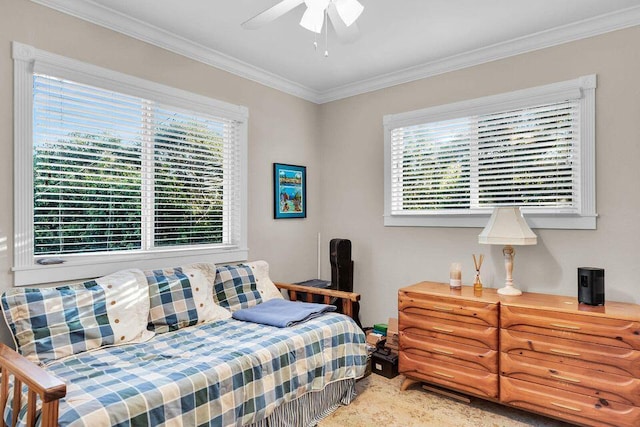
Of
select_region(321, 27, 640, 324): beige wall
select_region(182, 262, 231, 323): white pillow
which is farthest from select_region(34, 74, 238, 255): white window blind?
select_region(321, 27, 640, 324): beige wall

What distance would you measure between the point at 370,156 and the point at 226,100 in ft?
4.77

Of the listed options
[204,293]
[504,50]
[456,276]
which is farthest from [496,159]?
[204,293]

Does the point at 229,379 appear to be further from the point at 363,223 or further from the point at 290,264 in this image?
the point at 363,223

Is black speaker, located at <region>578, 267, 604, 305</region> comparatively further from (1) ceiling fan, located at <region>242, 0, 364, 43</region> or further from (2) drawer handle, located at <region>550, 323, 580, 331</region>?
(1) ceiling fan, located at <region>242, 0, 364, 43</region>

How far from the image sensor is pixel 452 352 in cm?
280

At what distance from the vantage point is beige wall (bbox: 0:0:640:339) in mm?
2529

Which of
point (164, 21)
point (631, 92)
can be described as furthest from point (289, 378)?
point (631, 92)

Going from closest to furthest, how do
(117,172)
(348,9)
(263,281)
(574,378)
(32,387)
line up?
(32,387), (348,9), (574,378), (117,172), (263,281)

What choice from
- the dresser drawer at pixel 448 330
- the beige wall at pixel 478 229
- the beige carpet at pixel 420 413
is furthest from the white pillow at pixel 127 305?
the beige wall at pixel 478 229

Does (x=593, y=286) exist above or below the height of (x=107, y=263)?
below

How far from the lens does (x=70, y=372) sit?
1886 millimetres

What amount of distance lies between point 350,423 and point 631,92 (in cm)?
284

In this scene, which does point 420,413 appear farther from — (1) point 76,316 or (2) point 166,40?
(2) point 166,40

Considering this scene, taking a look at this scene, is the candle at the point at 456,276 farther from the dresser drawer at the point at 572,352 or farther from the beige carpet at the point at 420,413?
the beige carpet at the point at 420,413
